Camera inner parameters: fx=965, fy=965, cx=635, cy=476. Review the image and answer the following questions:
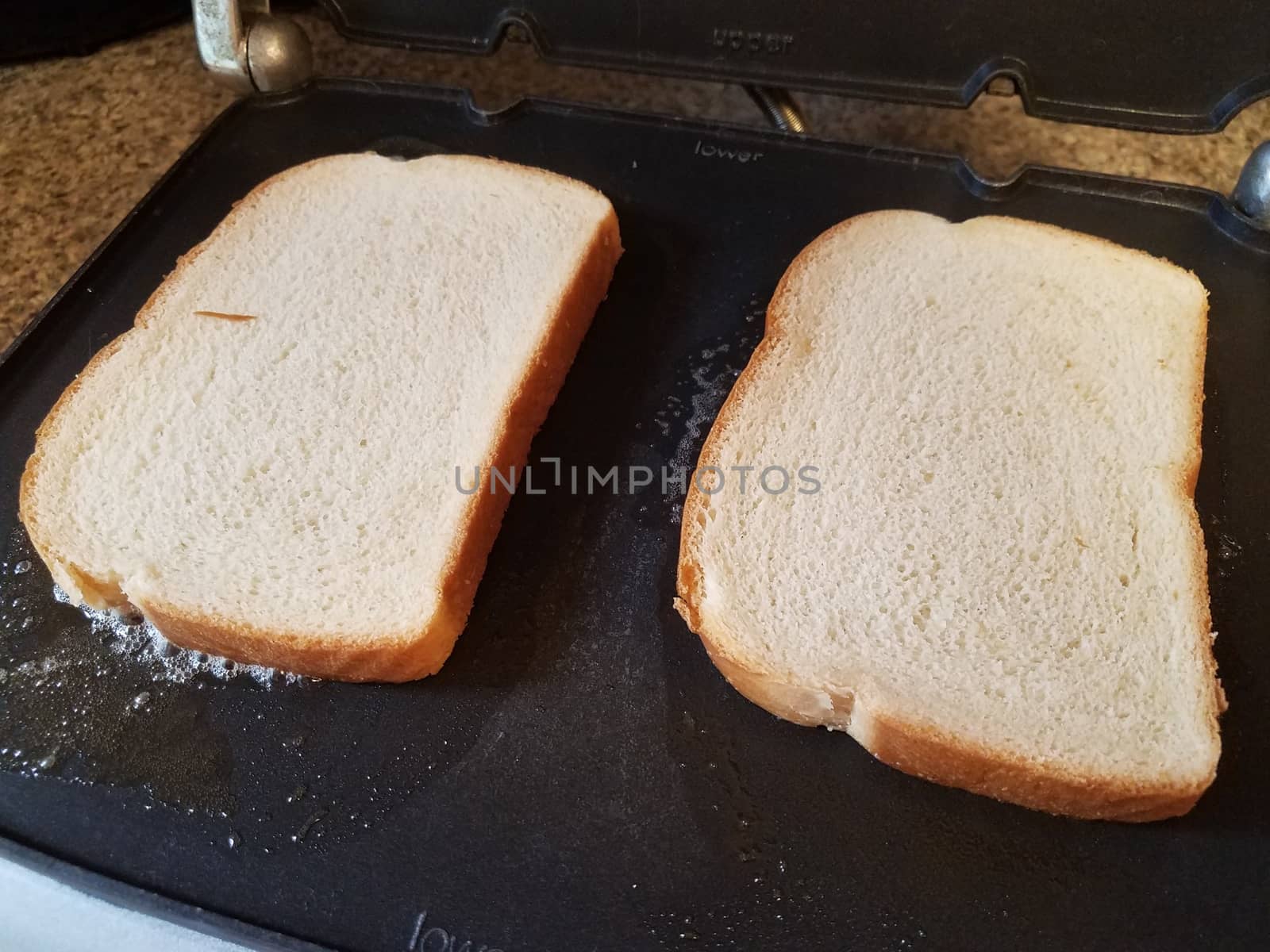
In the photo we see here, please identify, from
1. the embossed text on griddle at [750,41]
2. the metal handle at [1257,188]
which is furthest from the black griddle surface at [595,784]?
the embossed text on griddle at [750,41]

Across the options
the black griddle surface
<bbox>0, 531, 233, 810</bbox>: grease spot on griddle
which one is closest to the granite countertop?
the black griddle surface

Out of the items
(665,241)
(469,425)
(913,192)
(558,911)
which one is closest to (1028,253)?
(913,192)

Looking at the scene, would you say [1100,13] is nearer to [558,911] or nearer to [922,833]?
[922,833]

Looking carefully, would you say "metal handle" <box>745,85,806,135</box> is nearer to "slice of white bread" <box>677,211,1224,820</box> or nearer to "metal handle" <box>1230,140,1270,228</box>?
"slice of white bread" <box>677,211,1224,820</box>

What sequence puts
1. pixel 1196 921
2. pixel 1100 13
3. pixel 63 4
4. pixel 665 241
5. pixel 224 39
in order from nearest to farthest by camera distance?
pixel 1196 921 → pixel 1100 13 → pixel 665 241 → pixel 224 39 → pixel 63 4

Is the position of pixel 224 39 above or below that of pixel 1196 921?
above

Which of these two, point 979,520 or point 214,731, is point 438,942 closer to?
point 214,731

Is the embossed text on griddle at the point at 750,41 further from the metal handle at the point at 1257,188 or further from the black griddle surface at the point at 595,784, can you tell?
the metal handle at the point at 1257,188
